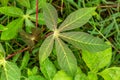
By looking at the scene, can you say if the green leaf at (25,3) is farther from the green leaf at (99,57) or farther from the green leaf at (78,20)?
the green leaf at (99,57)

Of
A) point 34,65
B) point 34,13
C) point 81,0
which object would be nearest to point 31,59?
point 34,65

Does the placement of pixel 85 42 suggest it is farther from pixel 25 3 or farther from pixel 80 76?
pixel 25 3

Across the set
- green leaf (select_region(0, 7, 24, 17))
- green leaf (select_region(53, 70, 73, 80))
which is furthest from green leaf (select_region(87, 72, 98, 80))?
green leaf (select_region(0, 7, 24, 17))

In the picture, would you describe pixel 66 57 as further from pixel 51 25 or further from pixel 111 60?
pixel 111 60

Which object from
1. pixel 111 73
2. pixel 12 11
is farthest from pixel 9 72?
pixel 111 73

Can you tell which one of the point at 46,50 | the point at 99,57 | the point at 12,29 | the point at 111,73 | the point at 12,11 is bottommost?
the point at 111,73
